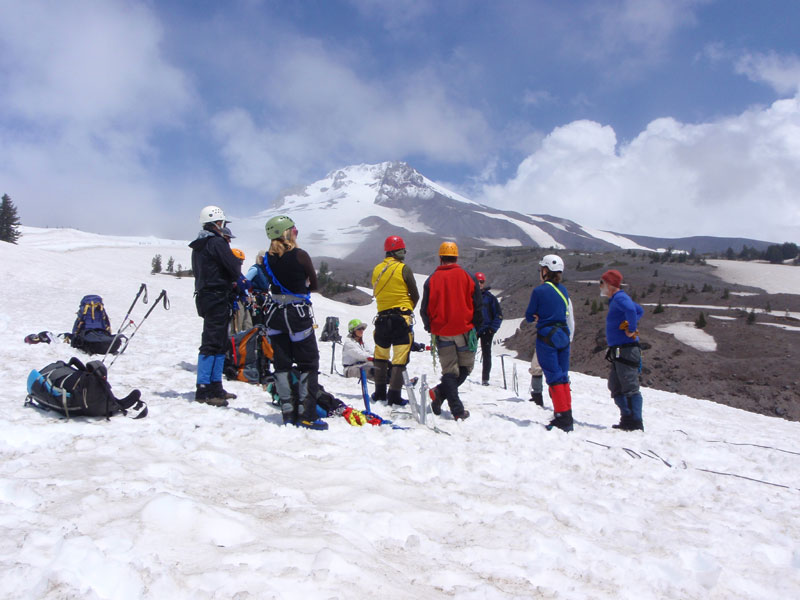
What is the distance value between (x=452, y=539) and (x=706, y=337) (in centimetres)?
2326

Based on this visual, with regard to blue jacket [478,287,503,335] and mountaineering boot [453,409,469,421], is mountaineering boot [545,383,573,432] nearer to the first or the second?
mountaineering boot [453,409,469,421]

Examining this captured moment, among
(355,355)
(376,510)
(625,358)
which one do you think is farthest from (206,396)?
(625,358)

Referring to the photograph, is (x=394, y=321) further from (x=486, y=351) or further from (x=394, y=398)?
(x=486, y=351)

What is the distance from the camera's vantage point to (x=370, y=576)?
6.68ft

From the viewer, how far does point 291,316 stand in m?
4.83

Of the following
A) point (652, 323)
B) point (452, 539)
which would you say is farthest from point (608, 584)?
point (652, 323)

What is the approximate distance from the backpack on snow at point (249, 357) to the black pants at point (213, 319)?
1.67 meters

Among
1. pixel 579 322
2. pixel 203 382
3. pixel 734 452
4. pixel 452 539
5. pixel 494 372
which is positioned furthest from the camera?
pixel 579 322

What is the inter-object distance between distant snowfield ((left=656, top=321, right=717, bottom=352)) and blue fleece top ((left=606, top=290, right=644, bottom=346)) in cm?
1683

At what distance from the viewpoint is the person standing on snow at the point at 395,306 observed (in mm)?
6031

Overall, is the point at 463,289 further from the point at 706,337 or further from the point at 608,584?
the point at 706,337

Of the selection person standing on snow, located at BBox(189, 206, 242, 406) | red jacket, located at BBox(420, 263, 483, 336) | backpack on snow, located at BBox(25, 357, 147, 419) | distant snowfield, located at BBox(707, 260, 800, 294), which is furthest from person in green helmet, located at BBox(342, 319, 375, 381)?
distant snowfield, located at BBox(707, 260, 800, 294)

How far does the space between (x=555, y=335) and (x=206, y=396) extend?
4.19m

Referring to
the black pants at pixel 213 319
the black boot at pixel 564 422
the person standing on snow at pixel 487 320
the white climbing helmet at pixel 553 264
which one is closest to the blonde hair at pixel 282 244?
the black pants at pixel 213 319
